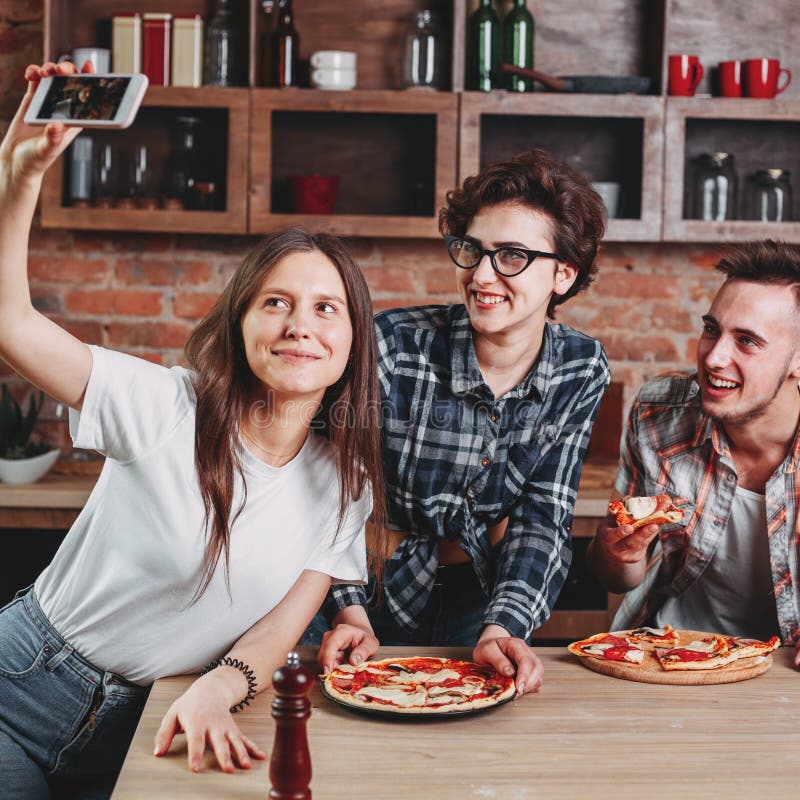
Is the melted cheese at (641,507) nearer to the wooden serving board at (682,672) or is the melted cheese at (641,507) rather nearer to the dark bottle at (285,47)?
the wooden serving board at (682,672)

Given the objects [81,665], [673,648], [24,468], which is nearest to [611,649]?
[673,648]

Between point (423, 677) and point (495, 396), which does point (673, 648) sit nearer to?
point (423, 677)

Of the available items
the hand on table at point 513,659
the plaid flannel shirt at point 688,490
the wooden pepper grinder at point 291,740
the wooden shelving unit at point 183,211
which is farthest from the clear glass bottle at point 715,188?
the wooden pepper grinder at point 291,740

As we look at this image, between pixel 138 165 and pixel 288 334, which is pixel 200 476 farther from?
pixel 138 165

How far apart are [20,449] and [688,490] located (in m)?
2.02

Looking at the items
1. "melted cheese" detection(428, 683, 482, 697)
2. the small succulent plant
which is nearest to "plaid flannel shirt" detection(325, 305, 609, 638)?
"melted cheese" detection(428, 683, 482, 697)

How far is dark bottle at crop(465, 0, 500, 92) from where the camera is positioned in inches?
127

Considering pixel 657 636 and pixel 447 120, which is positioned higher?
pixel 447 120

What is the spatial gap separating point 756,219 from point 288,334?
Result: 2288mm

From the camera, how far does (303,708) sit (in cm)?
111

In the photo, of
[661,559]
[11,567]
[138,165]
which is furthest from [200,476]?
[138,165]

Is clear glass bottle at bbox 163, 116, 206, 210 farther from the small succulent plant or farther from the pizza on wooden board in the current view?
the pizza on wooden board

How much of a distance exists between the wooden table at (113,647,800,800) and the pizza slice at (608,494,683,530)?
295 millimetres

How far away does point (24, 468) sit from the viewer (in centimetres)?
304
